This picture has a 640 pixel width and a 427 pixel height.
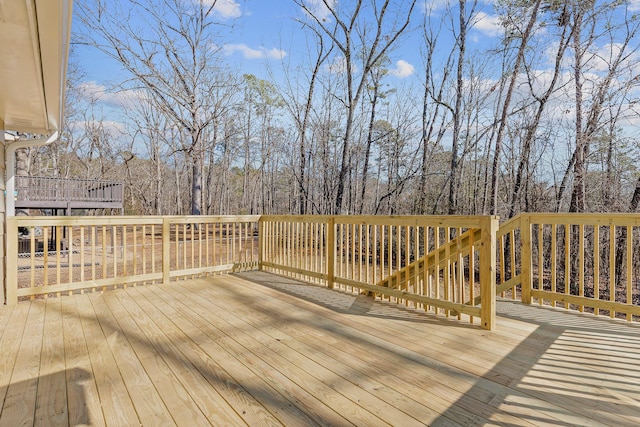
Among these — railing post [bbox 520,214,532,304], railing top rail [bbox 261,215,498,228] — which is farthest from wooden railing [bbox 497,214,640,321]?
railing top rail [bbox 261,215,498,228]

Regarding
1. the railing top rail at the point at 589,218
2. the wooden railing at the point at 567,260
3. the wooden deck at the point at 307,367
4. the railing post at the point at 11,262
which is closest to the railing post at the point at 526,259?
the wooden railing at the point at 567,260

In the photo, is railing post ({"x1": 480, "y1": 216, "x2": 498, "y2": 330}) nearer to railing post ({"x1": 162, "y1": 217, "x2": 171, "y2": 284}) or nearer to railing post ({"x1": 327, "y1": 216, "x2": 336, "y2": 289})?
railing post ({"x1": 327, "y1": 216, "x2": 336, "y2": 289})

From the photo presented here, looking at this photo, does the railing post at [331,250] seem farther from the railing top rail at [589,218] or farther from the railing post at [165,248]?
the railing top rail at [589,218]

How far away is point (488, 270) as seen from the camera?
2.70 m

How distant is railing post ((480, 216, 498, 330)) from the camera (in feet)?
8.82

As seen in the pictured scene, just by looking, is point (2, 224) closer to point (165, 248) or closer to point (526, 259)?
point (165, 248)

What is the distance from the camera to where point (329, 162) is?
12.3m

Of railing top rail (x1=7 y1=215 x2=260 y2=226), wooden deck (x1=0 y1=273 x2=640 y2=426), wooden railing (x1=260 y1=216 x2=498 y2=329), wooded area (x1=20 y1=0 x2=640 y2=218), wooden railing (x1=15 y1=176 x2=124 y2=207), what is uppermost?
wooded area (x1=20 y1=0 x2=640 y2=218)

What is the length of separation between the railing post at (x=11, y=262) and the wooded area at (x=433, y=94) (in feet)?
21.2

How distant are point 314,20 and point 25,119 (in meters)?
7.98

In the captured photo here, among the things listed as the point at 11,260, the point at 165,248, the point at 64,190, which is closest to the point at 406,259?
the point at 165,248

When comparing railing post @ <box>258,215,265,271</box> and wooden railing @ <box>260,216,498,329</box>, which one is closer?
wooden railing @ <box>260,216,498,329</box>

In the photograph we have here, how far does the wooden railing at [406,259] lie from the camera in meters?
2.78

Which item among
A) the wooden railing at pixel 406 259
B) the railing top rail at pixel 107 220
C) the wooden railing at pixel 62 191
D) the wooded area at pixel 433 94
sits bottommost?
the wooden railing at pixel 406 259
